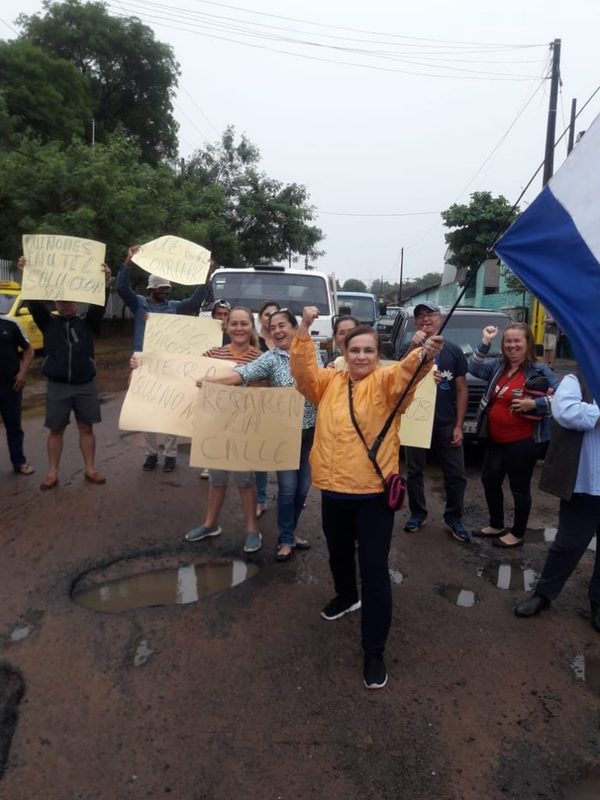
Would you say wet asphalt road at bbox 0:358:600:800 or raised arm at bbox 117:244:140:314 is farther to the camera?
raised arm at bbox 117:244:140:314

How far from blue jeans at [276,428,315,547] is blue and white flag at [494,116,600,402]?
2.07m

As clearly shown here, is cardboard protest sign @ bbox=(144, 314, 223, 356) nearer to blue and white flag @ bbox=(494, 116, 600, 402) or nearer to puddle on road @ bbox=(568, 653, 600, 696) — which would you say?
blue and white flag @ bbox=(494, 116, 600, 402)

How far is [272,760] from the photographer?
253 cm

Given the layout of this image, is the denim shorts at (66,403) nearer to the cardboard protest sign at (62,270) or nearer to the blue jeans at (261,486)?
the cardboard protest sign at (62,270)

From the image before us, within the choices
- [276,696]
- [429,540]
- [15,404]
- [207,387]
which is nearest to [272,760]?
[276,696]

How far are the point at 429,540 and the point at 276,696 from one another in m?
2.32

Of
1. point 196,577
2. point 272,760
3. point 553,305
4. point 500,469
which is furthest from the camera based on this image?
point 500,469

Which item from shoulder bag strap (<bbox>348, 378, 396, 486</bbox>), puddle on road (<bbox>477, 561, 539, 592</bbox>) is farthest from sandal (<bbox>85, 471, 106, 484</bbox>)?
shoulder bag strap (<bbox>348, 378, 396, 486</bbox>)

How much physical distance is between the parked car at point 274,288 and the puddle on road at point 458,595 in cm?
615

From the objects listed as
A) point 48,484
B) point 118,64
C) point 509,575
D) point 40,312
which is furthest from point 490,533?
point 118,64

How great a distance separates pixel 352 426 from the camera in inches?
119

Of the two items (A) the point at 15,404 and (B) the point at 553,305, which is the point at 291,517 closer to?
(B) the point at 553,305

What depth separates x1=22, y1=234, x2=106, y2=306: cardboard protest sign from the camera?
199 inches

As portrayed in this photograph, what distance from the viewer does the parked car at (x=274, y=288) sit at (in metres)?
9.88
